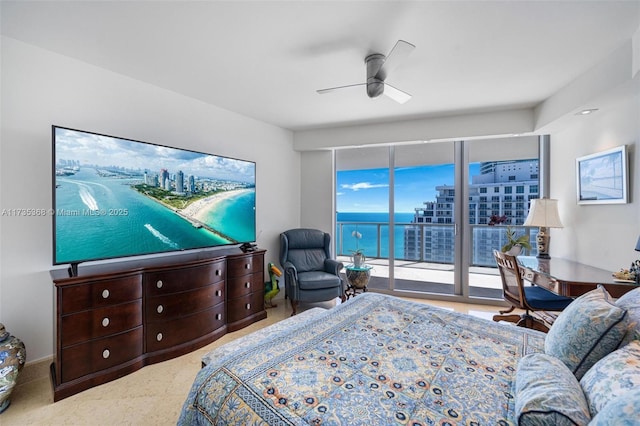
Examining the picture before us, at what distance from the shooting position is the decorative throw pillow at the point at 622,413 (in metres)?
0.67

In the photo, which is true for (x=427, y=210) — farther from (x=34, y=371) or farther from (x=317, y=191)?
(x=34, y=371)

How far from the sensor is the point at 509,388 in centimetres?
118

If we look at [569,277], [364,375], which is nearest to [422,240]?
[569,277]

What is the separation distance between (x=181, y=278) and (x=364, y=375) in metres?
2.07

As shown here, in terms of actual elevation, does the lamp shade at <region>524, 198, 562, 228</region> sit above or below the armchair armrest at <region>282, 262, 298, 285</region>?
above

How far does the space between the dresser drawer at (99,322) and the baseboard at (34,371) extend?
55 centimetres

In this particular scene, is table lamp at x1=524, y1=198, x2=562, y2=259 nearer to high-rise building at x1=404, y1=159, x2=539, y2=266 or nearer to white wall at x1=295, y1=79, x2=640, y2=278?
white wall at x1=295, y1=79, x2=640, y2=278

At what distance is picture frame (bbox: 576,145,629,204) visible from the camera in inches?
99.9

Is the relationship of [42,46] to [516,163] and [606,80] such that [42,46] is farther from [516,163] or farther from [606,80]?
[516,163]

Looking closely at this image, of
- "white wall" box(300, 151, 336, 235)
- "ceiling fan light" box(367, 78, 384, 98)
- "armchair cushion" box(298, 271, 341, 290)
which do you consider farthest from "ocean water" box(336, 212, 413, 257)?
"ceiling fan light" box(367, 78, 384, 98)

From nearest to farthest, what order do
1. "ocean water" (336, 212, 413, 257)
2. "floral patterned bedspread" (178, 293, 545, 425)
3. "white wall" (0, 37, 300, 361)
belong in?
"floral patterned bedspread" (178, 293, 545, 425) < "white wall" (0, 37, 300, 361) < "ocean water" (336, 212, 413, 257)

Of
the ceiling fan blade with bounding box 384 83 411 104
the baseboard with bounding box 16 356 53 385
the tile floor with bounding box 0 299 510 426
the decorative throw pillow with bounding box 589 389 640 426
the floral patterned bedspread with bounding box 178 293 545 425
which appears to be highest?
the ceiling fan blade with bounding box 384 83 411 104

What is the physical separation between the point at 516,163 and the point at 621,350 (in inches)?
144

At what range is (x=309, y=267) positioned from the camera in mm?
4188
